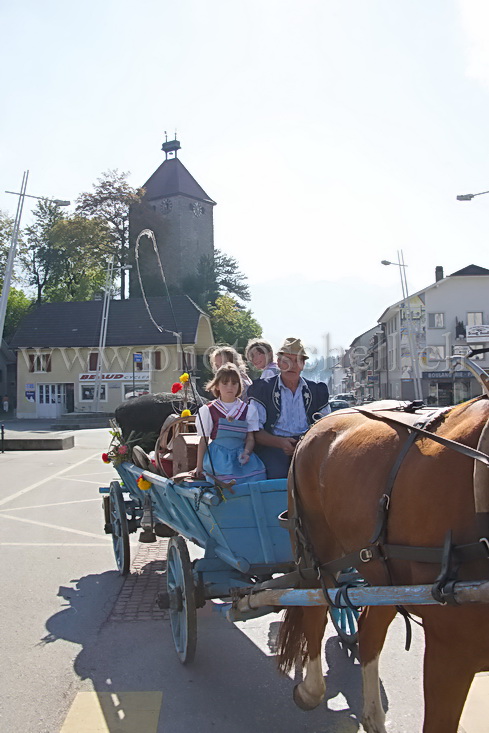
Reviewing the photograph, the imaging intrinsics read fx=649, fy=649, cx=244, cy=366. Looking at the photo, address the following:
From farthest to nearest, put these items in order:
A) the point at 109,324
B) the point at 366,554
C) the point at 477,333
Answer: the point at 109,324 → the point at 477,333 → the point at 366,554

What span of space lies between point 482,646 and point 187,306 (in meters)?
45.3

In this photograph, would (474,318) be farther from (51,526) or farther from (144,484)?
(144,484)

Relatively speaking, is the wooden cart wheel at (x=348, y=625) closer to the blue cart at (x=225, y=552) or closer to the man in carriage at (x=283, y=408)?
the blue cart at (x=225, y=552)

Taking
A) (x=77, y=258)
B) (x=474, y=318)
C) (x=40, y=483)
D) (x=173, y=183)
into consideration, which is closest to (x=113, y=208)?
(x=77, y=258)

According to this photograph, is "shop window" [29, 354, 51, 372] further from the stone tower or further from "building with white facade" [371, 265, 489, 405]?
"building with white facade" [371, 265, 489, 405]

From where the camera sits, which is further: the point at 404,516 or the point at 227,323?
the point at 227,323

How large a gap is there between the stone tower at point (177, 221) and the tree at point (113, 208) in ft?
18.9

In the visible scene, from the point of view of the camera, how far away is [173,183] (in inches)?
2953

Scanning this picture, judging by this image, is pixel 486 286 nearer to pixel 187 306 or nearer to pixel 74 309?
pixel 187 306

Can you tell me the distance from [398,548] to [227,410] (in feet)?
7.34

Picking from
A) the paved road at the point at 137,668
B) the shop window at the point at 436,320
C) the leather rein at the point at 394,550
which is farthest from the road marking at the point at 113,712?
the shop window at the point at 436,320

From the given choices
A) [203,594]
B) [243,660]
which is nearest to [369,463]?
[203,594]

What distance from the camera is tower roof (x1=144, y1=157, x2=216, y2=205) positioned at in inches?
2928

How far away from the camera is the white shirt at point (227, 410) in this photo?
4441 millimetres
